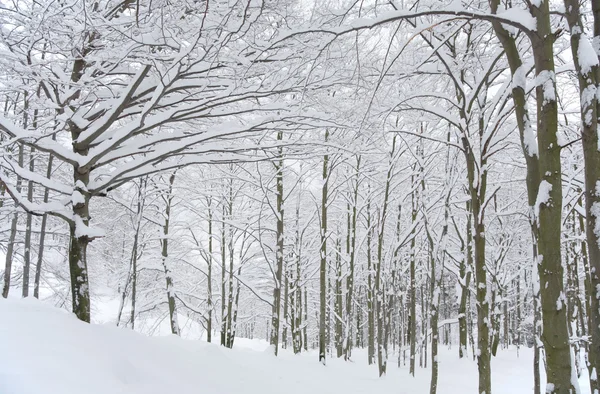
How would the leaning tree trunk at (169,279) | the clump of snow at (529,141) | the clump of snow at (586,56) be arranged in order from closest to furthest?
1. the clump of snow at (586,56)
2. the clump of snow at (529,141)
3. the leaning tree trunk at (169,279)

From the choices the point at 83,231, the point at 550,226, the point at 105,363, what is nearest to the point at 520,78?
the point at 550,226

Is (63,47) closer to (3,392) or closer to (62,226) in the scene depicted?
(3,392)

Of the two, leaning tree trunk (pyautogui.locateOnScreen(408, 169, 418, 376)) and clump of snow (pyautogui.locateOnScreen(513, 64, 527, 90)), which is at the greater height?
clump of snow (pyautogui.locateOnScreen(513, 64, 527, 90))

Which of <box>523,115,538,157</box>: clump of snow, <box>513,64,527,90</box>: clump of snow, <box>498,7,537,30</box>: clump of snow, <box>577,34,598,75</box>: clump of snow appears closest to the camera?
<box>577,34,598,75</box>: clump of snow

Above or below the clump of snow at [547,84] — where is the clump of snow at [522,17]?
above

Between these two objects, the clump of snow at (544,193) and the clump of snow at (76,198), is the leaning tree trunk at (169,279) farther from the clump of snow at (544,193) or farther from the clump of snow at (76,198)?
the clump of snow at (544,193)

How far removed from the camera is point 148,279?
18.3m

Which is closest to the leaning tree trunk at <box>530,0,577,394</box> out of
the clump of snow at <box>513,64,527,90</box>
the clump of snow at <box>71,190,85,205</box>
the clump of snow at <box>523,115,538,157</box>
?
the clump of snow at <box>523,115,538,157</box>

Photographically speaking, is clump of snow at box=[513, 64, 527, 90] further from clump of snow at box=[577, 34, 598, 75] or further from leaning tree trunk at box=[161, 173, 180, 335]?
leaning tree trunk at box=[161, 173, 180, 335]

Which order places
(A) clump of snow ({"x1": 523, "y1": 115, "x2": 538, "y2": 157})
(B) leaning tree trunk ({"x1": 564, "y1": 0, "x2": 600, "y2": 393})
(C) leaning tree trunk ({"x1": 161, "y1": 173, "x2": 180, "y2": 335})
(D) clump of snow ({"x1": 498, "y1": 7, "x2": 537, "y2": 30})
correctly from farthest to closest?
1. (C) leaning tree trunk ({"x1": 161, "y1": 173, "x2": 180, "y2": 335})
2. (A) clump of snow ({"x1": 523, "y1": 115, "x2": 538, "y2": 157})
3. (D) clump of snow ({"x1": 498, "y1": 7, "x2": 537, "y2": 30})
4. (B) leaning tree trunk ({"x1": 564, "y1": 0, "x2": 600, "y2": 393})

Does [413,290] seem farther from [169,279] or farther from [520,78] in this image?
[520,78]

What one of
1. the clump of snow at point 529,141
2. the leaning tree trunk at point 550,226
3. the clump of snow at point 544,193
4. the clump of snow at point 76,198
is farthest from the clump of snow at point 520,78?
the clump of snow at point 76,198

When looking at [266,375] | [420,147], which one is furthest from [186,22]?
[420,147]

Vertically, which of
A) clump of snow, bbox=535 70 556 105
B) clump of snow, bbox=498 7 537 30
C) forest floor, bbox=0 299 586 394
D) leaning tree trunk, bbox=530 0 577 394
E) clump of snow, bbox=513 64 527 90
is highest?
clump of snow, bbox=498 7 537 30
